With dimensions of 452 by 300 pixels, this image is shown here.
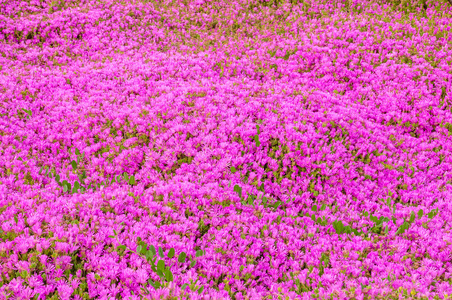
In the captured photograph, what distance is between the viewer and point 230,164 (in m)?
7.99

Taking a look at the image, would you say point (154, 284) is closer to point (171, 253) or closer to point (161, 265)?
point (161, 265)

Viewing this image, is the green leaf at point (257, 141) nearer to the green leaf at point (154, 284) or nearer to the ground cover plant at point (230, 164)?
the ground cover plant at point (230, 164)

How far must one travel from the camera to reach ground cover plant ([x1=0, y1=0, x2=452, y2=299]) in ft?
16.5

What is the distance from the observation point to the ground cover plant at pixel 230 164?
5.04 metres

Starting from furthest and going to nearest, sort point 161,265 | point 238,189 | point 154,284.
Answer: point 238,189 → point 161,265 → point 154,284

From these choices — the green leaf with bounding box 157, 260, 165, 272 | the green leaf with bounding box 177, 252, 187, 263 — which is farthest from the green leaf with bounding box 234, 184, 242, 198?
the green leaf with bounding box 157, 260, 165, 272

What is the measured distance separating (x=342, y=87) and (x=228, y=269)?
10.1 meters

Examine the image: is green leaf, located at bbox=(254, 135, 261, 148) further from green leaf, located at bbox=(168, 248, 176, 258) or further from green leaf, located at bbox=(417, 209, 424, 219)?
green leaf, located at bbox=(168, 248, 176, 258)

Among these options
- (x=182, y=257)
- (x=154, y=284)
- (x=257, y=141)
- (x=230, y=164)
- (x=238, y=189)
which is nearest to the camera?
(x=154, y=284)

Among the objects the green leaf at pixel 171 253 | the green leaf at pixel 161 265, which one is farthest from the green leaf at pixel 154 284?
the green leaf at pixel 171 253

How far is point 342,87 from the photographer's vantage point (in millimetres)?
13055

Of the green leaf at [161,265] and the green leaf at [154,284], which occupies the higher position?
the green leaf at [161,265]

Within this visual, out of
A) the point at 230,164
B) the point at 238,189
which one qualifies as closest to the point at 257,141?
the point at 230,164

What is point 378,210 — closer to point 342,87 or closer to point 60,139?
point 342,87
